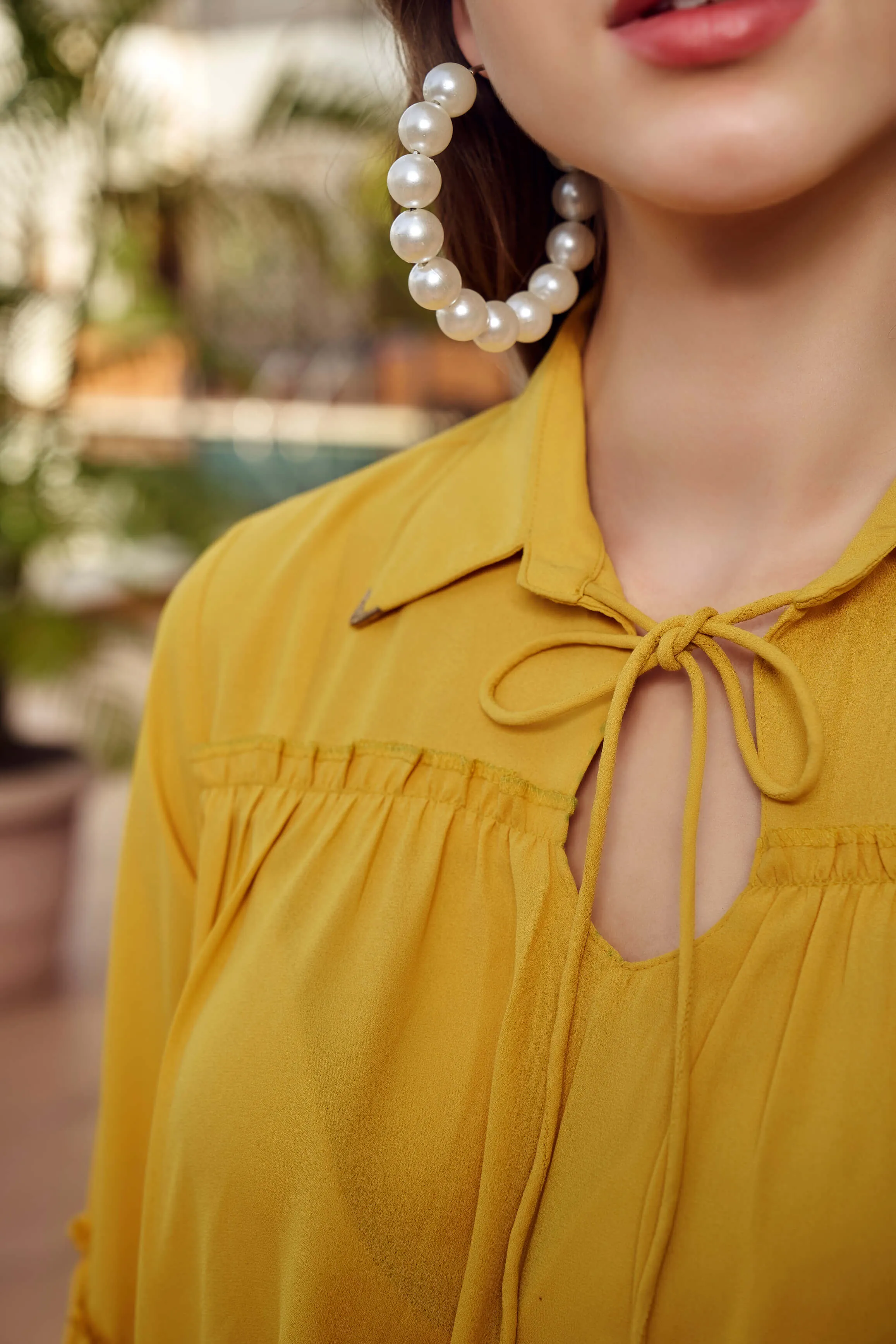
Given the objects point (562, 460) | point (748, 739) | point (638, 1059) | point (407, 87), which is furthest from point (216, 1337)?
point (407, 87)

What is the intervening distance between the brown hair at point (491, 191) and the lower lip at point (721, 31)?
29cm

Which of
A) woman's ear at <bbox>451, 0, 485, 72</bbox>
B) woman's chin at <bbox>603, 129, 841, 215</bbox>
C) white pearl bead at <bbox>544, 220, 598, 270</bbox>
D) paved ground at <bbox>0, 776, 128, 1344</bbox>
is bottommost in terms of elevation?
paved ground at <bbox>0, 776, 128, 1344</bbox>

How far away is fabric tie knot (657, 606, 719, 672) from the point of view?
2.34 ft

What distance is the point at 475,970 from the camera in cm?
75

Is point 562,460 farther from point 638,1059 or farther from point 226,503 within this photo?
point 226,503

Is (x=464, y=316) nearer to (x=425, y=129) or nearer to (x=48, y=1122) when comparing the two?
(x=425, y=129)

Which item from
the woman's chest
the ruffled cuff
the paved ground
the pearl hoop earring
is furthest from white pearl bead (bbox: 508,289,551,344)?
the paved ground

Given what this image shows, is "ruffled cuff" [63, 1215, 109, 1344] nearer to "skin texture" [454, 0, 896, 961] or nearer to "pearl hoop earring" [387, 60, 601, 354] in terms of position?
"skin texture" [454, 0, 896, 961]

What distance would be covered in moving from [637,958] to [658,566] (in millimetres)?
234

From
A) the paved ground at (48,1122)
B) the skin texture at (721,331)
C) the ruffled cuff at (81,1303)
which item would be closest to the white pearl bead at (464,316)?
the skin texture at (721,331)

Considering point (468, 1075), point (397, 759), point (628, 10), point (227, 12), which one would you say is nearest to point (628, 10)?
point (628, 10)

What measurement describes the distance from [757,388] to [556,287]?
23 cm

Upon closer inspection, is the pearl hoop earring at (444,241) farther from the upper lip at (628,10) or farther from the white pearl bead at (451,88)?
the upper lip at (628,10)

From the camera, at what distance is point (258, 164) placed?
3.17 meters
